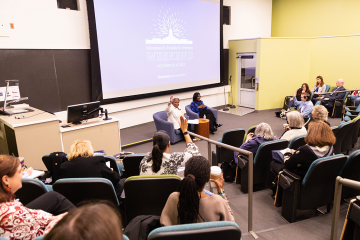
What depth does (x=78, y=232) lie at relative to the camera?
0.76 metres

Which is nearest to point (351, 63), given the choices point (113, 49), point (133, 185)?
point (113, 49)

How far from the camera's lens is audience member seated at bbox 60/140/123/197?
8.12 ft

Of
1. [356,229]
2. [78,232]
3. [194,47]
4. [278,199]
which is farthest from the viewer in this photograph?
[194,47]

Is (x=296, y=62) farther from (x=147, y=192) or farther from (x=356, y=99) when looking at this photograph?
(x=147, y=192)

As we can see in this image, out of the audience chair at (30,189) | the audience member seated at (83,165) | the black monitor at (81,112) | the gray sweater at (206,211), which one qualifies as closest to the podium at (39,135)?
the black monitor at (81,112)

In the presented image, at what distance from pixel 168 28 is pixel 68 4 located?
2844mm

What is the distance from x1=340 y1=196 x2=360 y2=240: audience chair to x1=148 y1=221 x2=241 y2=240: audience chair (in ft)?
3.76

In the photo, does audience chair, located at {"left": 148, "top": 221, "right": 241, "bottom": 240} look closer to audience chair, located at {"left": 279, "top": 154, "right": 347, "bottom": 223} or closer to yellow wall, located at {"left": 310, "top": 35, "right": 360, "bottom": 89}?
audience chair, located at {"left": 279, "top": 154, "right": 347, "bottom": 223}

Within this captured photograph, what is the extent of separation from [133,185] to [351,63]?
9.51 meters

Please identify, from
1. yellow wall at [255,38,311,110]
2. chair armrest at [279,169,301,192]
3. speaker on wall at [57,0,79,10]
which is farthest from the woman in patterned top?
yellow wall at [255,38,311,110]

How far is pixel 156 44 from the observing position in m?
7.70

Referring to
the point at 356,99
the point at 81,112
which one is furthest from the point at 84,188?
the point at 356,99

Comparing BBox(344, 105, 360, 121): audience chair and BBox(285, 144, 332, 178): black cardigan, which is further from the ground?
BBox(285, 144, 332, 178): black cardigan

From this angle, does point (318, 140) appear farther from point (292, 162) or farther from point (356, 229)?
point (356, 229)
